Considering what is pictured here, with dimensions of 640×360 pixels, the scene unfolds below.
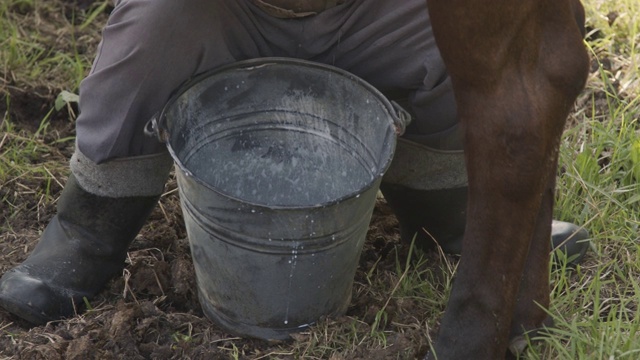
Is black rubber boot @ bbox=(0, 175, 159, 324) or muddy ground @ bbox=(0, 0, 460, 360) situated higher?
black rubber boot @ bbox=(0, 175, 159, 324)

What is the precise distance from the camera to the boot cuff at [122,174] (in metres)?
2.66

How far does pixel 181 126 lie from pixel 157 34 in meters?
0.23

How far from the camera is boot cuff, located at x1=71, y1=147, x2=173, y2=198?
266 cm

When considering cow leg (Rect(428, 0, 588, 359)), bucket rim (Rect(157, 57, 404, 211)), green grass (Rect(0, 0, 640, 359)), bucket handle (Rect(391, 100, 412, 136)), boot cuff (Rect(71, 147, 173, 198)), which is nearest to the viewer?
cow leg (Rect(428, 0, 588, 359))

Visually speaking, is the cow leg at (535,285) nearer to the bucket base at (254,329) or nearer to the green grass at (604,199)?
the green grass at (604,199)

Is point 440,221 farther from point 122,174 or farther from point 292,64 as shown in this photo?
point 122,174

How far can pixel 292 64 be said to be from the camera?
8.61 feet

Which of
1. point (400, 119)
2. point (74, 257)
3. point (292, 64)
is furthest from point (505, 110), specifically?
point (74, 257)

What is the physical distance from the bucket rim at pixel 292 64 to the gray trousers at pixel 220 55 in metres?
0.07

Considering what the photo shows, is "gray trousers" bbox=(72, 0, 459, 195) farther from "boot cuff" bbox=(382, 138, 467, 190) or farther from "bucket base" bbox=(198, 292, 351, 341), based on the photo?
"bucket base" bbox=(198, 292, 351, 341)

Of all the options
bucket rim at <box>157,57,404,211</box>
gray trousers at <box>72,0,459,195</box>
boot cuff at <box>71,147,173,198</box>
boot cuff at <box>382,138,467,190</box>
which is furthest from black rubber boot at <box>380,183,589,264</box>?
boot cuff at <box>71,147,173,198</box>

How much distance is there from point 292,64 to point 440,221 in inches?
24.2

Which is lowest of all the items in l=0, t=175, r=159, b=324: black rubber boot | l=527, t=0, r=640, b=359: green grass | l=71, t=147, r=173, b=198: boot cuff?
l=527, t=0, r=640, b=359: green grass

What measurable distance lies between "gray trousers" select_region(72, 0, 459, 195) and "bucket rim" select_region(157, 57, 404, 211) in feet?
0.21
